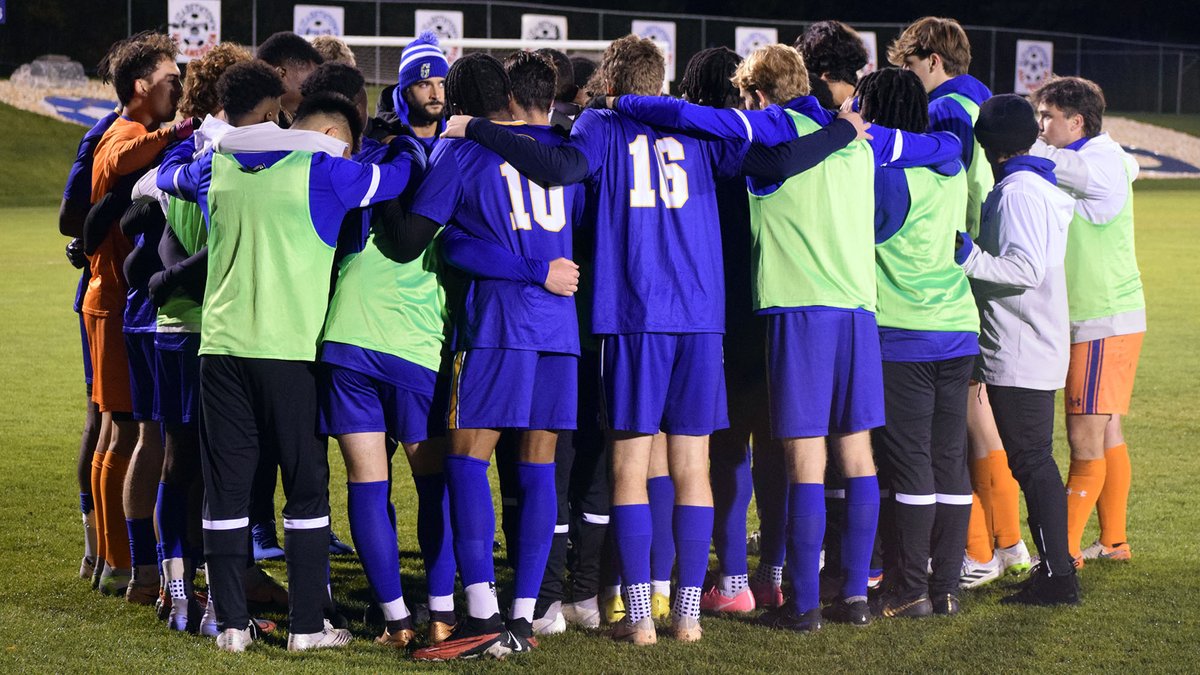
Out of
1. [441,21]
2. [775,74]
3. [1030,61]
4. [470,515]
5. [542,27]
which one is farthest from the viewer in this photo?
[1030,61]

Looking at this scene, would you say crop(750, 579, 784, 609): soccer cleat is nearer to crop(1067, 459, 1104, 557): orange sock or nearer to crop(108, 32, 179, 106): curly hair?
crop(1067, 459, 1104, 557): orange sock

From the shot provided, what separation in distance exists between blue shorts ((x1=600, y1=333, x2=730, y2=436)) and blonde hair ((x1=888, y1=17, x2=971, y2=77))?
1900 mm

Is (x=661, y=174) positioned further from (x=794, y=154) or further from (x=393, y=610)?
(x=393, y=610)

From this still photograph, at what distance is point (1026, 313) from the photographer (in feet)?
17.1

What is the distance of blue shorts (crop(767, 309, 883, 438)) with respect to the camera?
4.60 meters

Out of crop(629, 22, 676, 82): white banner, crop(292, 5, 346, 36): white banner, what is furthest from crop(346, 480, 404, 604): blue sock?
crop(629, 22, 676, 82): white banner

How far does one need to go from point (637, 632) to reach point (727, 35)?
1447 inches

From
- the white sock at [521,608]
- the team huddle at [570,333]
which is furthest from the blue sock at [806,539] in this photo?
the white sock at [521,608]

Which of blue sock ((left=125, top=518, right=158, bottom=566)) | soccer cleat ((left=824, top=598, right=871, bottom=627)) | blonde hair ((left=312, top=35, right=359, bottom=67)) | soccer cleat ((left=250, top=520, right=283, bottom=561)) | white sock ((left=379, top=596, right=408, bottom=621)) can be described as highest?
blonde hair ((left=312, top=35, right=359, bottom=67))

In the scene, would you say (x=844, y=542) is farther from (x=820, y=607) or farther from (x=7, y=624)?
(x=7, y=624)

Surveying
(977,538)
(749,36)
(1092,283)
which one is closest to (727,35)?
(749,36)

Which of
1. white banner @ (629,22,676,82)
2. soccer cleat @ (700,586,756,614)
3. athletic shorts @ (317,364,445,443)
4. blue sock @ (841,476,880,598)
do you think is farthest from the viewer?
white banner @ (629,22,676,82)

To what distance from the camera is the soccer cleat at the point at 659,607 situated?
4932 mm

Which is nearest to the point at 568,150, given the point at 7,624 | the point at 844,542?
the point at 844,542
